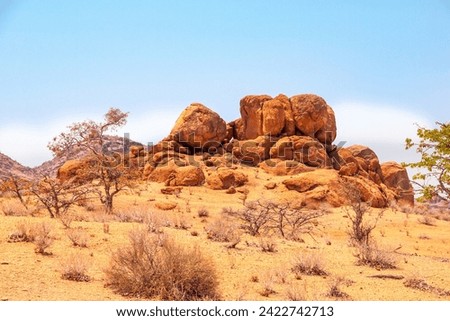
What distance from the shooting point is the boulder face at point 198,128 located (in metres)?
41.4

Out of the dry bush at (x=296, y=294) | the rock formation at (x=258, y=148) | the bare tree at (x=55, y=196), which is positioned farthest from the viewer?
the rock formation at (x=258, y=148)

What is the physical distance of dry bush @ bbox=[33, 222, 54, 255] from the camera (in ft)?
32.1

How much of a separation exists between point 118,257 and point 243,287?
2.28m

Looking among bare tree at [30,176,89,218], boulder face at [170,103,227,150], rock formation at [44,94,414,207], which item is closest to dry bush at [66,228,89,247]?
bare tree at [30,176,89,218]

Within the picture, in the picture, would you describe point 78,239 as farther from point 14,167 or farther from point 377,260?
point 14,167

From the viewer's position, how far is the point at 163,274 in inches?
302

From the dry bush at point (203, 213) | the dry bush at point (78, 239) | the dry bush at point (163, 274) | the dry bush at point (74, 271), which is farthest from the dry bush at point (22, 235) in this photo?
the dry bush at point (203, 213)

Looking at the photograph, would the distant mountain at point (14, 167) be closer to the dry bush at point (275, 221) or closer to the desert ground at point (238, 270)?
the dry bush at point (275, 221)

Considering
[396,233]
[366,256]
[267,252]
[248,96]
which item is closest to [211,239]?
[267,252]

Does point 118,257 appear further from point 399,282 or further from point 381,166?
point 381,166

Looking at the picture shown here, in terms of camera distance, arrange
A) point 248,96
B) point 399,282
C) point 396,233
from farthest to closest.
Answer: point 248,96 → point 396,233 → point 399,282

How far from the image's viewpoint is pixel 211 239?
497 inches

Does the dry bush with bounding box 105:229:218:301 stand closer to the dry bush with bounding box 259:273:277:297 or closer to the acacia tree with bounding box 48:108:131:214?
the dry bush with bounding box 259:273:277:297

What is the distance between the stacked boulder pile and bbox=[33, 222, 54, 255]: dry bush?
23.0 metres
